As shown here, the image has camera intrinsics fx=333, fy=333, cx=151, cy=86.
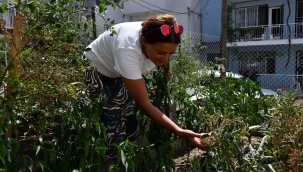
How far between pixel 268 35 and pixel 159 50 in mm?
14550

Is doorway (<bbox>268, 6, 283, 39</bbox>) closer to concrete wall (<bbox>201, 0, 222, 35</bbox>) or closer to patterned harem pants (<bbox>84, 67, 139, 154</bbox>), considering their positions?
concrete wall (<bbox>201, 0, 222, 35</bbox>)

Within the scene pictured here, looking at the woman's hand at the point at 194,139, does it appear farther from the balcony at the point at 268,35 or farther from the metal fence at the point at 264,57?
the balcony at the point at 268,35

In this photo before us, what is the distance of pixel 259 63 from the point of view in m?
15.2

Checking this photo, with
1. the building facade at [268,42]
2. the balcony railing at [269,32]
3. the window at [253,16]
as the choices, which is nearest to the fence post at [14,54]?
the building facade at [268,42]

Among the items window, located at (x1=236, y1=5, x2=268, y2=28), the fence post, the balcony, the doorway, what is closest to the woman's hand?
the fence post

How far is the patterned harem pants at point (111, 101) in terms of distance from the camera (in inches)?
92.9

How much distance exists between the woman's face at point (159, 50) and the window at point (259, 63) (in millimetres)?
13556

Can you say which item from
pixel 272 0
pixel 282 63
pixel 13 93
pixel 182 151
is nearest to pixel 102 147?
pixel 13 93

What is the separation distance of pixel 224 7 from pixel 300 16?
33.5 ft

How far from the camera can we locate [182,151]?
301 centimetres

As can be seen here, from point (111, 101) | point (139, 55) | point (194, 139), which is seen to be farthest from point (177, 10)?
point (194, 139)

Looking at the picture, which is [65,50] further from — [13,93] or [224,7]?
[224,7]

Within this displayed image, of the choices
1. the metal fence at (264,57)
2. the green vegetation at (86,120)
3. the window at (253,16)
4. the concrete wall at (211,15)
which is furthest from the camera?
the concrete wall at (211,15)

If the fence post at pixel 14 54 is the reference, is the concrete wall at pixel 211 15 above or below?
above
